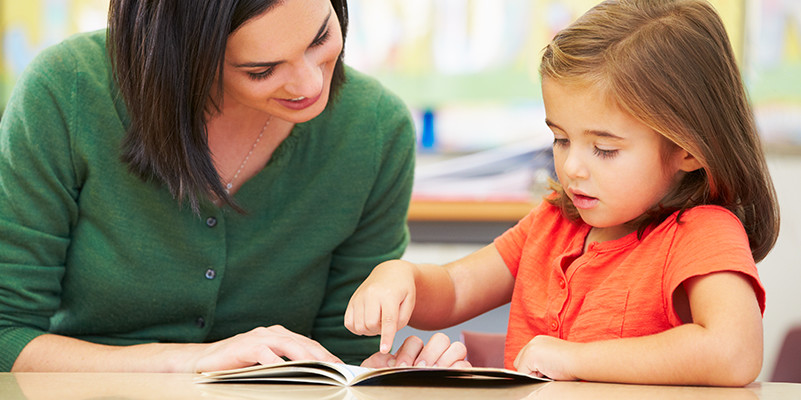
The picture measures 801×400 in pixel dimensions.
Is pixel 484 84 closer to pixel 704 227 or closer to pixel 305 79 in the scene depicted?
pixel 305 79

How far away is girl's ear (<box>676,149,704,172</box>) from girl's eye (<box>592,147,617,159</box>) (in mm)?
88

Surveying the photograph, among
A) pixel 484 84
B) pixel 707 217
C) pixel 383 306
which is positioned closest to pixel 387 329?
pixel 383 306

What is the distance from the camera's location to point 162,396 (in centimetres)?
77

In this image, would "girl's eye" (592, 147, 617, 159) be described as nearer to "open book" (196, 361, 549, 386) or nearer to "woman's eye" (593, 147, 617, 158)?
"woman's eye" (593, 147, 617, 158)

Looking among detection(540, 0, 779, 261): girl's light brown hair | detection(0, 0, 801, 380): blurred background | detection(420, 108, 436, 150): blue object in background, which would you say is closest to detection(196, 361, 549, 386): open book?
detection(540, 0, 779, 261): girl's light brown hair

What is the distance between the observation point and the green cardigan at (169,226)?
1.13 meters

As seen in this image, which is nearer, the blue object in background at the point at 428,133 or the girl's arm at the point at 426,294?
the girl's arm at the point at 426,294

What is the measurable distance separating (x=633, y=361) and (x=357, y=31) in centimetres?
183

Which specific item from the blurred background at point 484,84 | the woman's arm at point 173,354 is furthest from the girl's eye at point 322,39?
the blurred background at point 484,84

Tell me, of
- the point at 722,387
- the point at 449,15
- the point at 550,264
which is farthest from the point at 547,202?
the point at 449,15

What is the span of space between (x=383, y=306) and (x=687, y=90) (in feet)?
1.44

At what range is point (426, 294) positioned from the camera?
1.10m

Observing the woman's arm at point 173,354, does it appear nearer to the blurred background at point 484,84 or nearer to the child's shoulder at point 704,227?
the child's shoulder at point 704,227

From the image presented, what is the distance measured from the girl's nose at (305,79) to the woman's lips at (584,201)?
0.37 meters
